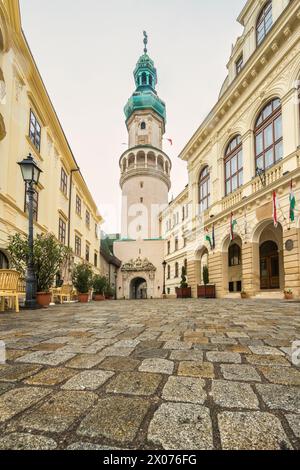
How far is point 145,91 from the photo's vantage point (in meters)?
39.9

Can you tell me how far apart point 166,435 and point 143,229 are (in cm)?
3341

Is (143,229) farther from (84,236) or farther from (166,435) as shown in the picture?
(166,435)

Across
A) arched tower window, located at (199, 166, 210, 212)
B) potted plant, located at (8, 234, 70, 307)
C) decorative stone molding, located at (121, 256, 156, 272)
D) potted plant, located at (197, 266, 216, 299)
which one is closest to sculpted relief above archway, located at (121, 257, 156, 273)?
decorative stone molding, located at (121, 256, 156, 272)

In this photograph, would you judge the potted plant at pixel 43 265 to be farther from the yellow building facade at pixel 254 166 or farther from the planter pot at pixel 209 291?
the planter pot at pixel 209 291

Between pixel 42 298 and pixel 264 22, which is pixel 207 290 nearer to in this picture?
pixel 42 298

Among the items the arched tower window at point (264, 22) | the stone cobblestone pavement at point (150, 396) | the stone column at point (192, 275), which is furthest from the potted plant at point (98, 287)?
the arched tower window at point (264, 22)

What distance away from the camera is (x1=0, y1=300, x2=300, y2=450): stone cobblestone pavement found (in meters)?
1.01

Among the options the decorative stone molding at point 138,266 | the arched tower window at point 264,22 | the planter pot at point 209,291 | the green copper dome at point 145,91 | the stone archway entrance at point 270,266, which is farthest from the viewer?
the green copper dome at point 145,91

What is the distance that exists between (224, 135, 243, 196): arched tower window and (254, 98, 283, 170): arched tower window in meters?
1.43

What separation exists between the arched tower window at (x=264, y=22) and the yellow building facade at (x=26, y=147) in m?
12.3

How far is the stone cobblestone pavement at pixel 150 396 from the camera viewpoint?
1.01m

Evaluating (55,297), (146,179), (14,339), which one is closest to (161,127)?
(146,179)

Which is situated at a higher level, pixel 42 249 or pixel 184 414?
pixel 42 249

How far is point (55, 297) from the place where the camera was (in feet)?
42.4
